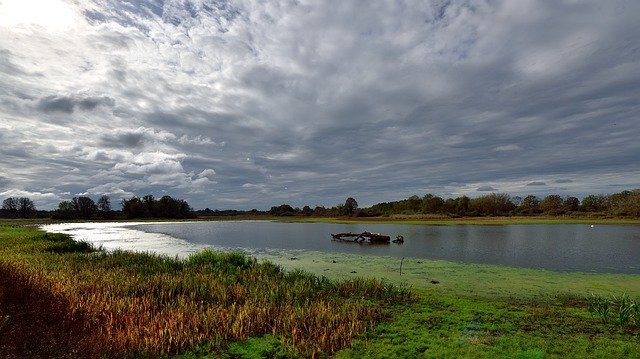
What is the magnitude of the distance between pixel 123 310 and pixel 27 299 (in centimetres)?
452

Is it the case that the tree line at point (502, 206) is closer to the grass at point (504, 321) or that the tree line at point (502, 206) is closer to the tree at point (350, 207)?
the tree at point (350, 207)

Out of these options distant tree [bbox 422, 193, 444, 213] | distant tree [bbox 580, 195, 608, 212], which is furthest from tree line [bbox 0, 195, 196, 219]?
distant tree [bbox 580, 195, 608, 212]

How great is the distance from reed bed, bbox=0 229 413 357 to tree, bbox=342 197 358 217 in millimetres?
151259

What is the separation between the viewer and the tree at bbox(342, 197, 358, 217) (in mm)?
171000

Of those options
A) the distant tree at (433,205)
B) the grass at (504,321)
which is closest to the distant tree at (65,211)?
the distant tree at (433,205)

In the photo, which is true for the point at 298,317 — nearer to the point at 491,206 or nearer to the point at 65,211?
the point at 491,206

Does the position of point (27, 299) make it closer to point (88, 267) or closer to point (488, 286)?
point (88, 267)

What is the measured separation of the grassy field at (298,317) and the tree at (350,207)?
493ft

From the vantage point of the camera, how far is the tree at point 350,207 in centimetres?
17100

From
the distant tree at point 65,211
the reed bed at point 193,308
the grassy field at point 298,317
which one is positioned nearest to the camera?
the grassy field at point 298,317

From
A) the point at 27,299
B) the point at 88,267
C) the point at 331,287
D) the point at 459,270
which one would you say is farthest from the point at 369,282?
the point at 88,267

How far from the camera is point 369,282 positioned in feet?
59.4

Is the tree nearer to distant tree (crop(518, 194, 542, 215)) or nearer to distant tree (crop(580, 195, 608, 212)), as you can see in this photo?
distant tree (crop(518, 194, 542, 215))

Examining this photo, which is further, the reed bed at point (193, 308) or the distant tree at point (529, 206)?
the distant tree at point (529, 206)
